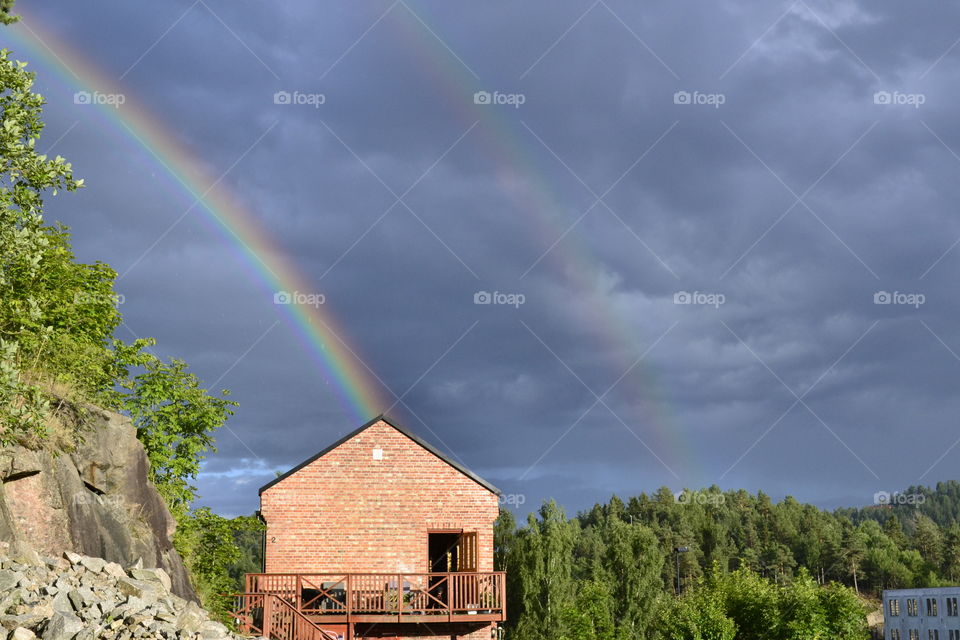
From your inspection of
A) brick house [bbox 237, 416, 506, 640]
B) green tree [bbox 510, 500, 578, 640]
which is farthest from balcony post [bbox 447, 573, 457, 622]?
green tree [bbox 510, 500, 578, 640]

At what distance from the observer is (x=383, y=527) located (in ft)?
94.1

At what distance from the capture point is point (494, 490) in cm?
2939

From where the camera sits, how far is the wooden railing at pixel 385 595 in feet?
81.7

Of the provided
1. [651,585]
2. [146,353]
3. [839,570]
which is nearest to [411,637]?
[146,353]

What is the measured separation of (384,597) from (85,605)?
14.8 metres

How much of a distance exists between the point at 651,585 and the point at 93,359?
54.6m

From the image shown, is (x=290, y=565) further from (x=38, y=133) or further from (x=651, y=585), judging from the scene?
(x=651, y=585)

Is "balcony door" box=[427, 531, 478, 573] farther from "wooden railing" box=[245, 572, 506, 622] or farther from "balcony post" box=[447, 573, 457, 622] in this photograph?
"balcony post" box=[447, 573, 457, 622]

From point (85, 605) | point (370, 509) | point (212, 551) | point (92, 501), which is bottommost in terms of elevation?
point (85, 605)

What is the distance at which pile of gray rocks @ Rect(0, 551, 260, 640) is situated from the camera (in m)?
10.1

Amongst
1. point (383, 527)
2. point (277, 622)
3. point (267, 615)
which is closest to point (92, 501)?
point (267, 615)

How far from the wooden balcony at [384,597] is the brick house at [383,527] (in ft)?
0.15

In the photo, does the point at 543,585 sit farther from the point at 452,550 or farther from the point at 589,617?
the point at 452,550

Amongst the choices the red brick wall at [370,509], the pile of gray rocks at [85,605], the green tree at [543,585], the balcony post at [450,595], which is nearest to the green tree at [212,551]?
the red brick wall at [370,509]
